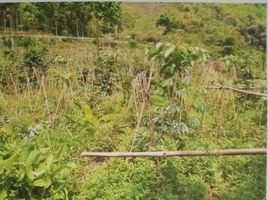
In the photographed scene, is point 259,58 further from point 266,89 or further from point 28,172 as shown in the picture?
point 28,172

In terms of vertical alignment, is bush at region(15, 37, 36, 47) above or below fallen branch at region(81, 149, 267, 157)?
above

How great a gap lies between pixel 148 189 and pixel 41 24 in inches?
33.8

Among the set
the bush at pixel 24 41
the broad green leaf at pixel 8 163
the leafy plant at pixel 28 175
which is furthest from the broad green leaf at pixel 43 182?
the bush at pixel 24 41

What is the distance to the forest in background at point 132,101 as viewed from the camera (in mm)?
2699

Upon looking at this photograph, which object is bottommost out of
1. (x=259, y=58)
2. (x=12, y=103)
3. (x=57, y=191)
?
(x=57, y=191)

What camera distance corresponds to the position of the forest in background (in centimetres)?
270

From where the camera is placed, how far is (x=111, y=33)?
277 centimetres

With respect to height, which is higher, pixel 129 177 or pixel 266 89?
pixel 266 89

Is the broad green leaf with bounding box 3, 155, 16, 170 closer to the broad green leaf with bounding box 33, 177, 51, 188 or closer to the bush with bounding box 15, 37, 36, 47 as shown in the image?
the broad green leaf with bounding box 33, 177, 51, 188

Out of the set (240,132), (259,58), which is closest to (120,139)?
(240,132)

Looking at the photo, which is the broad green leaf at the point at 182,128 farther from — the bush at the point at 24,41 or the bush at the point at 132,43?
the bush at the point at 24,41

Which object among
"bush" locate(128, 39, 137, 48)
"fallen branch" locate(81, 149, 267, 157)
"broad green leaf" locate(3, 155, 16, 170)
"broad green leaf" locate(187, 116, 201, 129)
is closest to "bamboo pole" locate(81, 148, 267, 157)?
"fallen branch" locate(81, 149, 267, 157)

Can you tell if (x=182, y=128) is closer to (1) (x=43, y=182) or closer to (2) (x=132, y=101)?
(2) (x=132, y=101)

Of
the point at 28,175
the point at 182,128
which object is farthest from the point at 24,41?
the point at 182,128
